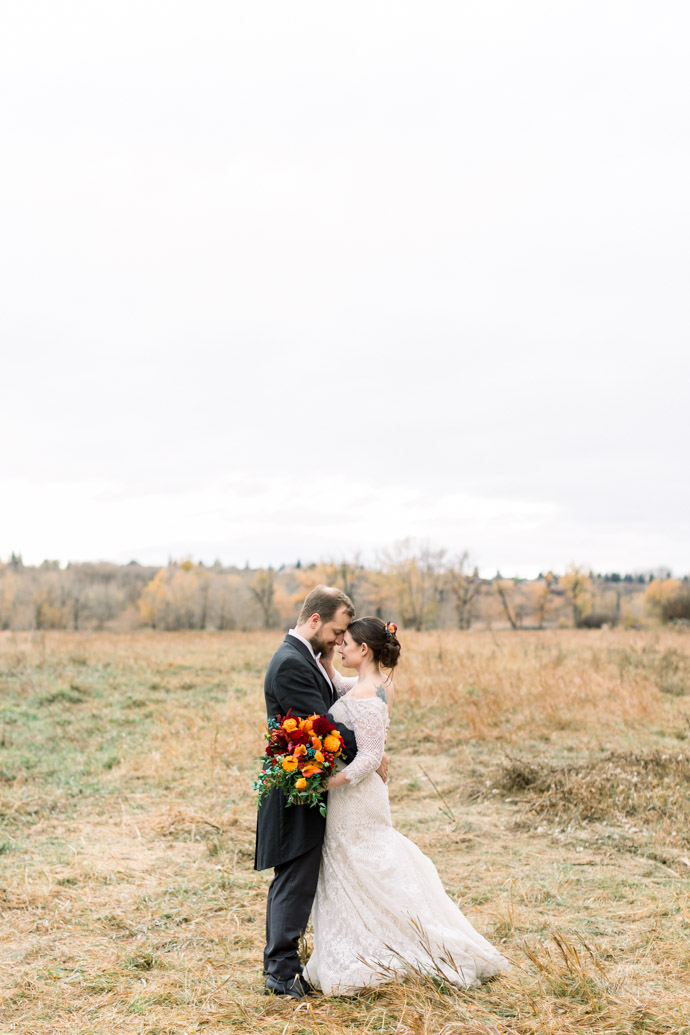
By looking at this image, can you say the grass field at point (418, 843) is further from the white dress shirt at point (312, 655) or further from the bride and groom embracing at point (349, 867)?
the white dress shirt at point (312, 655)

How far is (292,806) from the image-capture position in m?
4.31

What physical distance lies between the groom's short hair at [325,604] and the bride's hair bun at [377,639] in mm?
111

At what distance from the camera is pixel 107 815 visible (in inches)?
324

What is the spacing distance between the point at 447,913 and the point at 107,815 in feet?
16.6

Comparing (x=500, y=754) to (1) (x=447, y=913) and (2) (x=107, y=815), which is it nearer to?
(2) (x=107, y=815)

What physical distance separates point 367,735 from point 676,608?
49.9 metres

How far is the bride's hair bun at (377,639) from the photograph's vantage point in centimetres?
439

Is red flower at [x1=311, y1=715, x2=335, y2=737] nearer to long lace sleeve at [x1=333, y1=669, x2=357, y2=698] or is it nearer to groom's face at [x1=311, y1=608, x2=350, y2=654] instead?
groom's face at [x1=311, y1=608, x2=350, y2=654]

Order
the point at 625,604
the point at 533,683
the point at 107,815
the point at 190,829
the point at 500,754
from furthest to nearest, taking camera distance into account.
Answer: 1. the point at 625,604
2. the point at 533,683
3. the point at 500,754
4. the point at 107,815
5. the point at 190,829

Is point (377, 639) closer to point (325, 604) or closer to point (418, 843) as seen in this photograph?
point (325, 604)

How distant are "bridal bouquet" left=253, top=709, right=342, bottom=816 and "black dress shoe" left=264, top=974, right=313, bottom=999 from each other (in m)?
0.99

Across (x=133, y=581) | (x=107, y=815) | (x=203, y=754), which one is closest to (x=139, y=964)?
(x=107, y=815)

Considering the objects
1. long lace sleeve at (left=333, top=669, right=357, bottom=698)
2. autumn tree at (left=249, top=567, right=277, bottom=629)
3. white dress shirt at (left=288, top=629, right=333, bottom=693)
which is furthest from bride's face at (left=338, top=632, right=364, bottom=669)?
autumn tree at (left=249, top=567, right=277, bottom=629)

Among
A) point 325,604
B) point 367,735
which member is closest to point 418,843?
point 367,735
